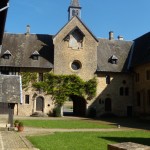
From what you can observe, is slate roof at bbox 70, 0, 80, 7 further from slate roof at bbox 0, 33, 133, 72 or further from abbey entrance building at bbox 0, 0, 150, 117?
abbey entrance building at bbox 0, 0, 150, 117

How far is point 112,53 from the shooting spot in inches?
1989

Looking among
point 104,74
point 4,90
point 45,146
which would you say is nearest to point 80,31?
point 104,74

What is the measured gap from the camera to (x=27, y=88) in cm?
4512

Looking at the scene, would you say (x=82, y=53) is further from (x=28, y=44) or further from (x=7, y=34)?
(x=7, y=34)

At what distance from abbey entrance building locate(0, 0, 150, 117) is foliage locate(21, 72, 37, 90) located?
0.50 m

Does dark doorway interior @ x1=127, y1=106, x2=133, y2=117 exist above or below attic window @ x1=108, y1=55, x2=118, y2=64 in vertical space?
below

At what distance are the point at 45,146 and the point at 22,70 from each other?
30160mm

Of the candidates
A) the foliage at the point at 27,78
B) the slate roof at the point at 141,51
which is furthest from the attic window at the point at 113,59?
the foliage at the point at 27,78

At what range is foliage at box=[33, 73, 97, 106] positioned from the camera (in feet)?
149

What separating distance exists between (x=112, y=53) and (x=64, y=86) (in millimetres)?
10465

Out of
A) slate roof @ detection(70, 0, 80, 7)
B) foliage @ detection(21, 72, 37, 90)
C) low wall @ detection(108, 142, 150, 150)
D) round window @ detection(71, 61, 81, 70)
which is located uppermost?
slate roof @ detection(70, 0, 80, 7)

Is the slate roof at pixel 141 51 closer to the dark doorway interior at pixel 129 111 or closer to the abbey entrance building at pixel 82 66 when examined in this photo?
the abbey entrance building at pixel 82 66

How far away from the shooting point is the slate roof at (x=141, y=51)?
45.6 metres

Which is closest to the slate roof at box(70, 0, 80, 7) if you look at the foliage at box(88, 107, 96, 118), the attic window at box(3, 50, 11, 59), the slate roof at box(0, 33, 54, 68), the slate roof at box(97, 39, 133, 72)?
the slate roof at box(97, 39, 133, 72)
